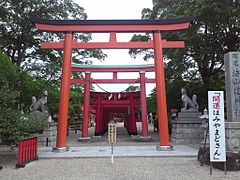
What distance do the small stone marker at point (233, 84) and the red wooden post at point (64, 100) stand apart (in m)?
6.41

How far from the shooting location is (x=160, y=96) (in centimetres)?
1149

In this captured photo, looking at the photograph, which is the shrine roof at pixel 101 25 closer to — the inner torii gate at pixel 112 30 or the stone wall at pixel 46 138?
the inner torii gate at pixel 112 30

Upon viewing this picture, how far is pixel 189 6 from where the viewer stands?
1652 centimetres

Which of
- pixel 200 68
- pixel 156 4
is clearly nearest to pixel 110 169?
pixel 200 68

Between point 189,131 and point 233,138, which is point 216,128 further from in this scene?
point 189,131

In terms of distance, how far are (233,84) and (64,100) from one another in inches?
262

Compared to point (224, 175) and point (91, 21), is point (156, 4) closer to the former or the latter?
point (91, 21)

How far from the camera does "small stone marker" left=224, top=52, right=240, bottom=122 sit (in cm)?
901

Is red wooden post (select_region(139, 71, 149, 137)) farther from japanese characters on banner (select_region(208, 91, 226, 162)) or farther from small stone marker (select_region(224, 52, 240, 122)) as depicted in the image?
japanese characters on banner (select_region(208, 91, 226, 162))

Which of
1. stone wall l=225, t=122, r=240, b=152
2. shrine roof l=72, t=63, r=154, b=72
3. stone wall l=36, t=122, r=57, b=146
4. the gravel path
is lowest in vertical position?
the gravel path

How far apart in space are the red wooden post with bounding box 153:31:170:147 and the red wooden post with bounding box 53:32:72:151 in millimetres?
3876

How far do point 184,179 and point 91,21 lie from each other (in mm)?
7857

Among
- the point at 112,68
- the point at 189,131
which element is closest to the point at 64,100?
the point at 189,131

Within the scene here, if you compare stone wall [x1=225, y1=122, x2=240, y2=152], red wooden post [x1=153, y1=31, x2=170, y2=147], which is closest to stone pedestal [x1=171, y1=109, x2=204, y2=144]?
red wooden post [x1=153, y1=31, x2=170, y2=147]
